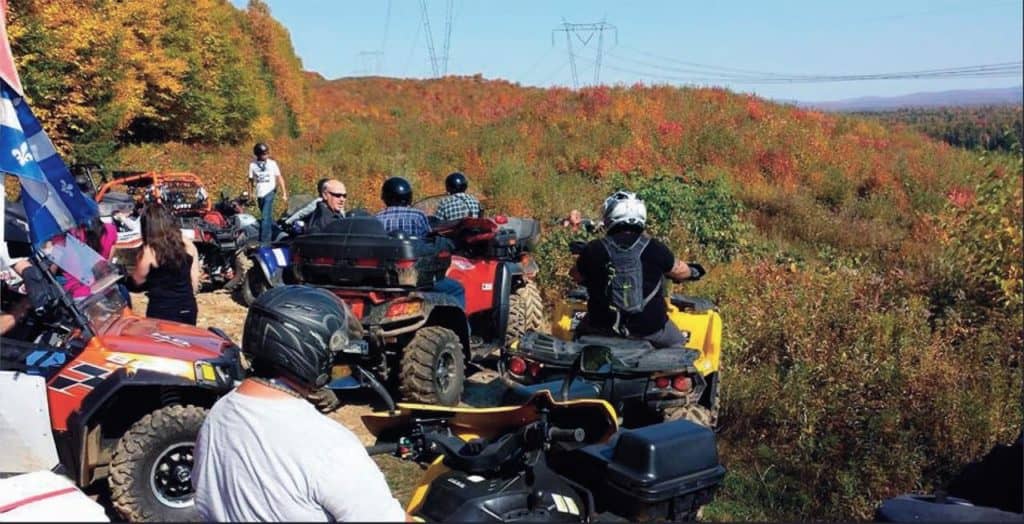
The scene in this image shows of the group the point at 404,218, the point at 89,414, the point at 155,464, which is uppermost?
the point at 404,218

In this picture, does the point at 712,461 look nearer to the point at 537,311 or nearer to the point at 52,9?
the point at 537,311

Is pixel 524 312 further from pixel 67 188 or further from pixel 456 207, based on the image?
pixel 67 188

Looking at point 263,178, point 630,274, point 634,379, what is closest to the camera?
point 634,379

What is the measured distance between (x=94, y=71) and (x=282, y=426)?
8.16 meters

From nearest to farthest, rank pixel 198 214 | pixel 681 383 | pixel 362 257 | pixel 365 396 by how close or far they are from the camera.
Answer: pixel 681 383 → pixel 362 257 → pixel 365 396 → pixel 198 214

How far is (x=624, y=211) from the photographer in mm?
5098

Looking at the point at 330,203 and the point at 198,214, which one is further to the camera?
the point at 198,214

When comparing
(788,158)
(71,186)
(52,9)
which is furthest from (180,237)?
(788,158)

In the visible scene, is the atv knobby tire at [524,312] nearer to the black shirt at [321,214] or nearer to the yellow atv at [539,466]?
the black shirt at [321,214]

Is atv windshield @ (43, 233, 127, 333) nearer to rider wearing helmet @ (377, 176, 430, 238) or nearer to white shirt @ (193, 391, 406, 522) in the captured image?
rider wearing helmet @ (377, 176, 430, 238)

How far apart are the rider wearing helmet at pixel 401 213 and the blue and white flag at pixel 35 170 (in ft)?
7.93

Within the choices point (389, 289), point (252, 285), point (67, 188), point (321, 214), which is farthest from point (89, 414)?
point (252, 285)

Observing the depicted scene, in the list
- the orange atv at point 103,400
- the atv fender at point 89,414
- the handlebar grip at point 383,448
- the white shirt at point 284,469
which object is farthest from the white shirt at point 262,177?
the white shirt at point 284,469

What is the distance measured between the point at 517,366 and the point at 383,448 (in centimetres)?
195
